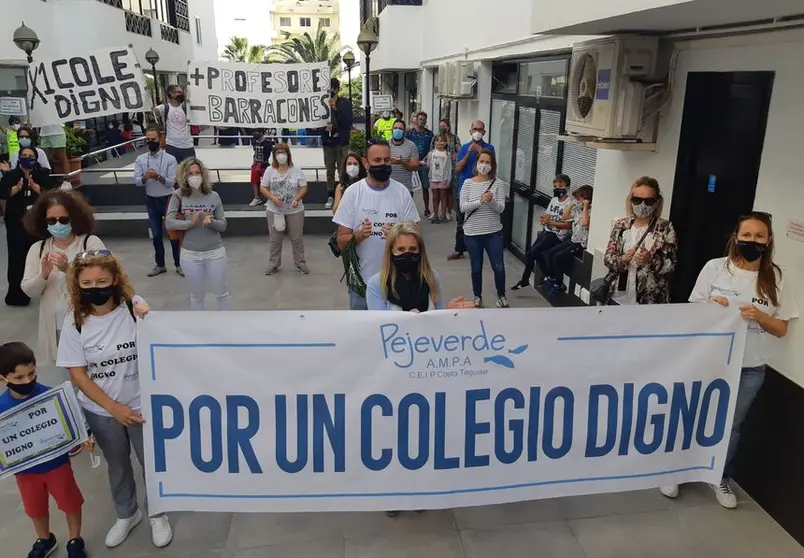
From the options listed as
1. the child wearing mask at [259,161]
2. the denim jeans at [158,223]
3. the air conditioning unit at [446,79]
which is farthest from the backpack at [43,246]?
the air conditioning unit at [446,79]

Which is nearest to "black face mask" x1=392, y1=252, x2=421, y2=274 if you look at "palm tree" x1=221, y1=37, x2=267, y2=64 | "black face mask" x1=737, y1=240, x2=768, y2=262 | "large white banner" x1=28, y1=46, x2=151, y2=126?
"black face mask" x1=737, y1=240, x2=768, y2=262

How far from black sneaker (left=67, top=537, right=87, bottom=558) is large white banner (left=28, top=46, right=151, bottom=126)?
680 centimetres

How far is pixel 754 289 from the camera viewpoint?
3.42 meters

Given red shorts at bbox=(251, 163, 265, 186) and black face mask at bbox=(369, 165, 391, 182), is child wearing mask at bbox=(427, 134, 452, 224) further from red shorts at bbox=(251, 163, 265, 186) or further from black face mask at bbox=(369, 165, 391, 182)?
black face mask at bbox=(369, 165, 391, 182)

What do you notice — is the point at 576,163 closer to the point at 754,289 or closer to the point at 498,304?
the point at 498,304

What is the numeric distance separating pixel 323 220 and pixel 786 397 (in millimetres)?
8220

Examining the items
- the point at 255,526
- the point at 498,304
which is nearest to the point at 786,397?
the point at 255,526

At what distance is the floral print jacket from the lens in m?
4.15

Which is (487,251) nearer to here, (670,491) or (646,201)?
(646,201)

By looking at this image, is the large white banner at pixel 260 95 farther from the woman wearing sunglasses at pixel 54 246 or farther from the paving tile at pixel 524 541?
the paving tile at pixel 524 541

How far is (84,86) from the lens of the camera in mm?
8641

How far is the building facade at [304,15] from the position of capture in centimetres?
9669

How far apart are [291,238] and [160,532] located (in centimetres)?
544

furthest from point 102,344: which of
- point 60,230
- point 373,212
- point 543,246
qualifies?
point 543,246
